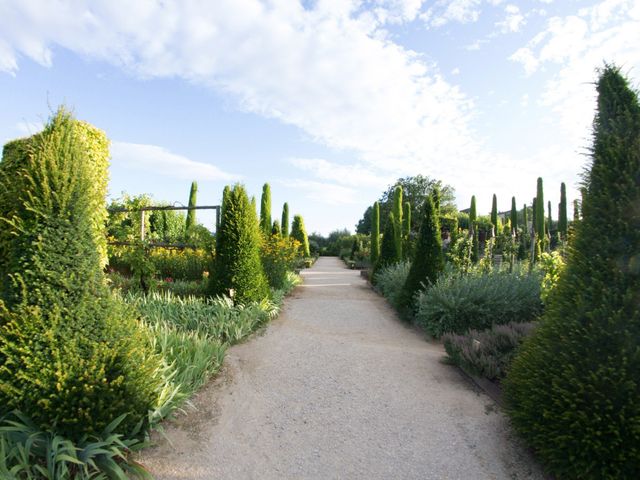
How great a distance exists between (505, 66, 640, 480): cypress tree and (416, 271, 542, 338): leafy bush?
10.1 ft

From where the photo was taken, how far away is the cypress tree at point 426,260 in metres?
7.23

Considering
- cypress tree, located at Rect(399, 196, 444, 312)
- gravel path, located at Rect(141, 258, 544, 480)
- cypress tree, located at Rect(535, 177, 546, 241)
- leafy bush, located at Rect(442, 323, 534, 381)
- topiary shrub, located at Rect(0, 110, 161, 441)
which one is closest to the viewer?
topiary shrub, located at Rect(0, 110, 161, 441)

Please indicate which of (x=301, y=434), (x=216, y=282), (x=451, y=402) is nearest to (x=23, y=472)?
(x=301, y=434)

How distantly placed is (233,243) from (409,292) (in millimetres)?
3654

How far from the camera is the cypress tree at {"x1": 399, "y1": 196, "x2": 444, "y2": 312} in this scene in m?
7.23

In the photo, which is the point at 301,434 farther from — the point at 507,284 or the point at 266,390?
the point at 507,284

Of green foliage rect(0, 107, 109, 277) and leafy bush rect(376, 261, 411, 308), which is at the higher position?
green foliage rect(0, 107, 109, 277)

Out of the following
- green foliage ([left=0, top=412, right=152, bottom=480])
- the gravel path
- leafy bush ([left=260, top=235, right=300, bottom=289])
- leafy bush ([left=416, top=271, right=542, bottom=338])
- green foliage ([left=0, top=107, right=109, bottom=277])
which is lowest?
the gravel path

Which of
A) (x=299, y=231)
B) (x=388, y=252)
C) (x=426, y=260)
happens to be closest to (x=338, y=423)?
(x=426, y=260)

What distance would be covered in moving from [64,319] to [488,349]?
13.5 feet

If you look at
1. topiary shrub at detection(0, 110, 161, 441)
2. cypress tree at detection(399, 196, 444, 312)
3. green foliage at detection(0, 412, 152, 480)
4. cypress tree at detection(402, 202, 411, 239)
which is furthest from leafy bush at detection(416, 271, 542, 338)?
cypress tree at detection(402, 202, 411, 239)

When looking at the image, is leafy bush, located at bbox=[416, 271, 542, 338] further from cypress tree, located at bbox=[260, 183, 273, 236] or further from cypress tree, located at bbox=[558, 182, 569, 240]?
cypress tree, located at bbox=[558, 182, 569, 240]

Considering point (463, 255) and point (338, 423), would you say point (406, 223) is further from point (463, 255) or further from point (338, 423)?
point (338, 423)

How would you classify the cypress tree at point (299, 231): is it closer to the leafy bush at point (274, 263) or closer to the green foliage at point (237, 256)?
the leafy bush at point (274, 263)
